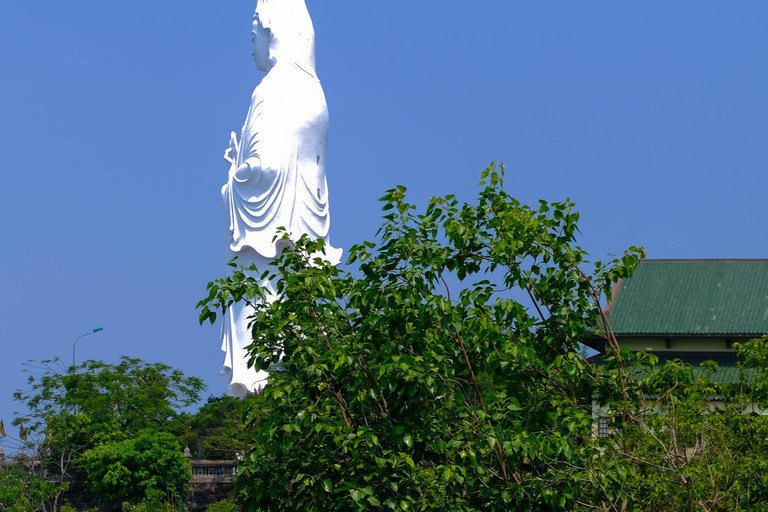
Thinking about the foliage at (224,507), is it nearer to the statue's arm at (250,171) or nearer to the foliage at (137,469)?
the foliage at (137,469)

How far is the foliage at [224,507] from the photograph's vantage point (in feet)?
72.0

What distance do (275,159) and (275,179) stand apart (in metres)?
0.43

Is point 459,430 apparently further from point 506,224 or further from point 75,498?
point 75,498

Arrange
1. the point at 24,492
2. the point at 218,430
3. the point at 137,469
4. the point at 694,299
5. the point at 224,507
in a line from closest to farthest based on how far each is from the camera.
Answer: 1. the point at 224,507
2. the point at 694,299
3. the point at 137,469
4. the point at 24,492
5. the point at 218,430

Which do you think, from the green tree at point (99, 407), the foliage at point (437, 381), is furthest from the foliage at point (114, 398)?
the foliage at point (437, 381)

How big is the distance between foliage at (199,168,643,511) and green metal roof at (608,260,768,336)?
12585 mm

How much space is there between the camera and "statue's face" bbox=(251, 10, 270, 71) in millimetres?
30031

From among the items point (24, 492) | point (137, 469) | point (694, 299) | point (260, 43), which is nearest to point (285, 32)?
point (260, 43)

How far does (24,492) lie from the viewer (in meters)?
24.2

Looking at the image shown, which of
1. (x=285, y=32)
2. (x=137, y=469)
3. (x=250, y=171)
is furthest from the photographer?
(x=285, y=32)

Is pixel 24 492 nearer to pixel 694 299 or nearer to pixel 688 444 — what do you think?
pixel 694 299

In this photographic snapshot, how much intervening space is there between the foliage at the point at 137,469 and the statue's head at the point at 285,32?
9.82 m

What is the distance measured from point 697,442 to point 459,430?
6.42 ft

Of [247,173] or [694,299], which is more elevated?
[247,173]
